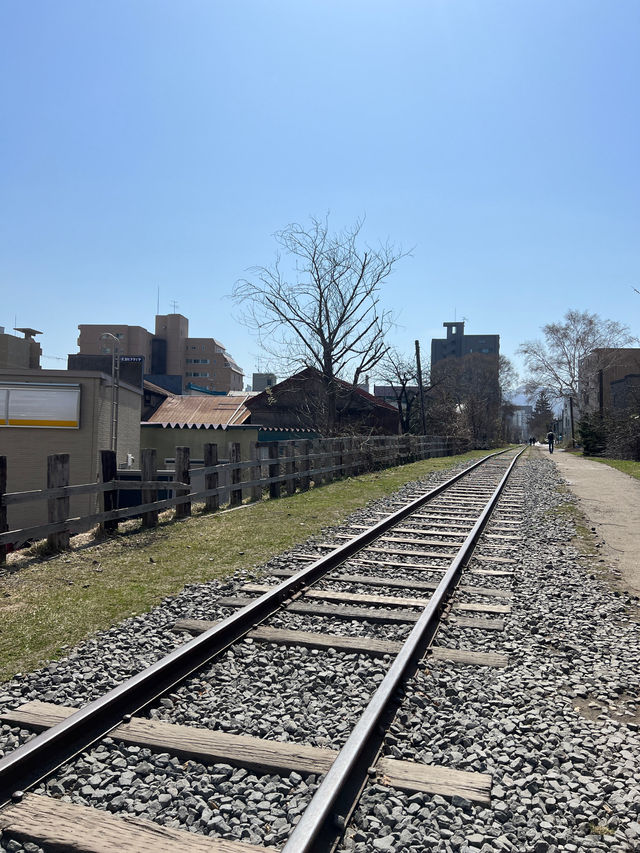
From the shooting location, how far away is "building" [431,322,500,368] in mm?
154500

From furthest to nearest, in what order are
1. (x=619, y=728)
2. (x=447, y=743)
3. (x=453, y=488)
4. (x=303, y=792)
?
(x=453, y=488), (x=619, y=728), (x=447, y=743), (x=303, y=792)

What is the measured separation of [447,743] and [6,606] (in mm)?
4309

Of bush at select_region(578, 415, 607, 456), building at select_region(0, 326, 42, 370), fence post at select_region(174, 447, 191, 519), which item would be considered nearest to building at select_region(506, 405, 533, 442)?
bush at select_region(578, 415, 607, 456)

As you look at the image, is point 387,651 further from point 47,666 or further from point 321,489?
point 321,489

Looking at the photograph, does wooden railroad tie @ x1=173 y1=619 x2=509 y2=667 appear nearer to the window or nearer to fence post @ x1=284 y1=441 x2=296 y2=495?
fence post @ x1=284 y1=441 x2=296 y2=495

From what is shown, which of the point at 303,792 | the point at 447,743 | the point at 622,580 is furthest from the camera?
the point at 622,580

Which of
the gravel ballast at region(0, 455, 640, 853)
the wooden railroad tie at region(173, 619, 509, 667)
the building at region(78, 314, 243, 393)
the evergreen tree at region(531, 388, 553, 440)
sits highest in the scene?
the building at region(78, 314, 243, 393)

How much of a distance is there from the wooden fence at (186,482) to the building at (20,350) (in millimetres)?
17739

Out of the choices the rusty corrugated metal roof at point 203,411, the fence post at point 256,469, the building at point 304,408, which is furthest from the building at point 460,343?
the fence post at point 256,469

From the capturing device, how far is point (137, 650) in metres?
4.58

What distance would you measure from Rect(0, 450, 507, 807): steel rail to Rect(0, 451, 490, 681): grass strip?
3.44ft

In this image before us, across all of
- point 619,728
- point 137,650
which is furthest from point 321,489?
point 619,728

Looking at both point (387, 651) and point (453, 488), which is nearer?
point (387, 651)

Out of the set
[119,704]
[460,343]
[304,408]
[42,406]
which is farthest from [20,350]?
[460,343]
